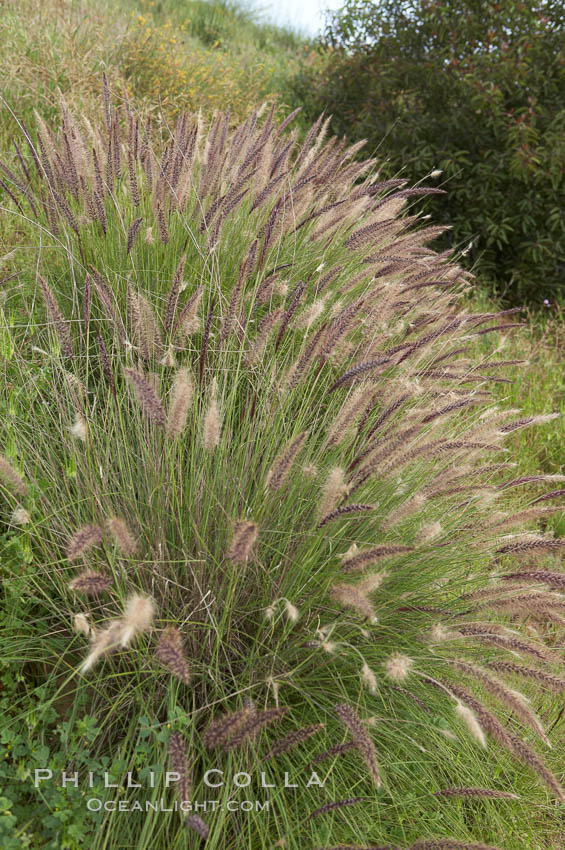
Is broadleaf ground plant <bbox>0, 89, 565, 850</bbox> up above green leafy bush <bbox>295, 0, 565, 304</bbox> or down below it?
below

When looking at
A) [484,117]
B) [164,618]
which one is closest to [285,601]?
[164,618]

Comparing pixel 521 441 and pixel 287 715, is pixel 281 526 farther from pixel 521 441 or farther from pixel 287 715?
pixel 521 441

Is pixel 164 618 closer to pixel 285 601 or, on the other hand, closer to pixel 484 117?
pixel 285 601

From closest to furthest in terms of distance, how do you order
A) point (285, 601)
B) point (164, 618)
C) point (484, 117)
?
point (285, 601), point (164, 618), point (484, 117)

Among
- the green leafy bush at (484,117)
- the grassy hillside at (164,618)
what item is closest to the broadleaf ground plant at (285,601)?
the grassy hillside at (164,618)

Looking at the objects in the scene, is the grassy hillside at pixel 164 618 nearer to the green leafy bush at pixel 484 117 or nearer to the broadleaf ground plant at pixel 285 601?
the broadleaf ground plant at pixel 285 601

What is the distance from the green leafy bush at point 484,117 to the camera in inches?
225

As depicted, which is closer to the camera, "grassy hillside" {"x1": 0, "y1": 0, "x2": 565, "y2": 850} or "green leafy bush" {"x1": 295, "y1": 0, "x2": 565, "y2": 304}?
"grassy hillside" {"x1": 0, "y1": 0, "x2": 565, "y2": 850}

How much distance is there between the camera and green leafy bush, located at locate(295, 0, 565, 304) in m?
5.73

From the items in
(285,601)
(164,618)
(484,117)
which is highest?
(484,117)

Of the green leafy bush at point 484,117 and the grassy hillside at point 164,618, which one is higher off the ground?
the green leafy bush at point 484,117

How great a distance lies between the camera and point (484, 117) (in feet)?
19.5

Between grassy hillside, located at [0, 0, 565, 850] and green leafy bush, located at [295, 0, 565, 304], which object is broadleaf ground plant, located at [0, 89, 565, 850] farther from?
green leafy bush, located at [295, 0, 565, 304]

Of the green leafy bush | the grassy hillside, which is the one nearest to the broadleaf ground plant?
the grassy hillside
